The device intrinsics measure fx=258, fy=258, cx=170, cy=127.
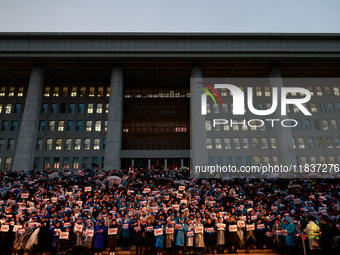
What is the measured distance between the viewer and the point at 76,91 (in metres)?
50.0

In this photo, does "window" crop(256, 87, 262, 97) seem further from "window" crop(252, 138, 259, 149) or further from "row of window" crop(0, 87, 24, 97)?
"row of window" crop(0, 87, 24, 97)

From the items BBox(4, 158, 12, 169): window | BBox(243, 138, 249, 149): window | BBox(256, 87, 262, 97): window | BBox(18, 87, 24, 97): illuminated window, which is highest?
BBox(256, 87, 262, 97): window

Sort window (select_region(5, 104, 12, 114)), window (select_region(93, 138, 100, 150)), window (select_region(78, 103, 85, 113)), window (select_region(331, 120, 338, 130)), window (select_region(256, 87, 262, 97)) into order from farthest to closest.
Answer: window (select_region(256, 87, 262, 97)), window (select_region(331, 120, 338, 130)), window (select_region(78, 103, 85, 113)), window (select_region(5, 104, 12, 114)), window (select_region(93, 138, 100, 150))

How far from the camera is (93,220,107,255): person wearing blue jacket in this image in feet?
41.0

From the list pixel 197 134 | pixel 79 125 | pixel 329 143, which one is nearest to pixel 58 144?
pixel 79 125

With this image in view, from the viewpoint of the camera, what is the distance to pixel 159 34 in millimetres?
40500

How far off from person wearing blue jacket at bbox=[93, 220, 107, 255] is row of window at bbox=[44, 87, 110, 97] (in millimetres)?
39605

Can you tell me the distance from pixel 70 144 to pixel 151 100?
1719cm

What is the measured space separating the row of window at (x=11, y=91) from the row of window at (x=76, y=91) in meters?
4.65

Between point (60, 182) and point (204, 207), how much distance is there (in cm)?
1313

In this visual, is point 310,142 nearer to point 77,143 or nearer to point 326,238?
point 326,238

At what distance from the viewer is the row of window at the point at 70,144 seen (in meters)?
46.8

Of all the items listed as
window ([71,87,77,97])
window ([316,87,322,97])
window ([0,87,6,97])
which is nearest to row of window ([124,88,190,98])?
window ([71,87,77,97])

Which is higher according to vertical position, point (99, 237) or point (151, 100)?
point (151, 100)
